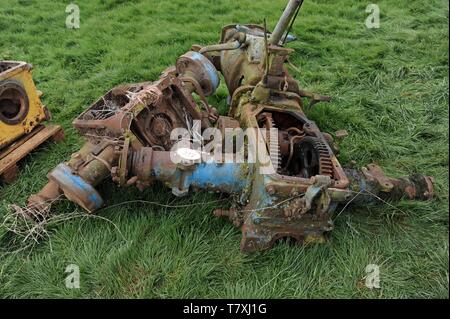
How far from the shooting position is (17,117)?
3.53 meters

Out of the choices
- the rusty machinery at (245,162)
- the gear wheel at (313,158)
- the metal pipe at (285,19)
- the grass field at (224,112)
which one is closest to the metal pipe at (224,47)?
the rusty machinery at (245,162)

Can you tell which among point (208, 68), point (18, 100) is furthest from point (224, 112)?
point (18, 100)

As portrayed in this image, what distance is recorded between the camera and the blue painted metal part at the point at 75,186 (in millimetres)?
2764

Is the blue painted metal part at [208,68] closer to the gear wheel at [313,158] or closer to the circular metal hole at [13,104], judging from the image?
the gear wheel at [313,158]

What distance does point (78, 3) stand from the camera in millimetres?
6602

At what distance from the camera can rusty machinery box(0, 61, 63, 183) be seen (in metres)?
3.41

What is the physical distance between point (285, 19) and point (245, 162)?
119 cm

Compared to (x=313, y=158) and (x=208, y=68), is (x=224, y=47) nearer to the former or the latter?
(x=208, y=68)

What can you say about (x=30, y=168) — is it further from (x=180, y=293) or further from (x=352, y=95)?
(x=352, y=95)

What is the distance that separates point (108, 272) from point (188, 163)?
0.87 metres

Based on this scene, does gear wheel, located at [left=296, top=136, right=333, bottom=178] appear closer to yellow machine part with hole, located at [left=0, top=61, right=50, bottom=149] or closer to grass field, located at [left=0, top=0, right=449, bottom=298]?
grass field, located at [left=0, top=0, right=449, bottom=298]

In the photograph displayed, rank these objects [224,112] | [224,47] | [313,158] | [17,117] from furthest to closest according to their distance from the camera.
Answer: [224,112]
[224,47]
[17,117]
[313,158]

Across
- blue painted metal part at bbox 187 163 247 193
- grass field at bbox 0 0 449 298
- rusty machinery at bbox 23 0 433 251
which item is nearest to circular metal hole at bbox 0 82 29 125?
grass field at bbox 0 0 449 298

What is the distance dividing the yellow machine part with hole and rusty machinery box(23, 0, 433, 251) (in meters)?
0.72
